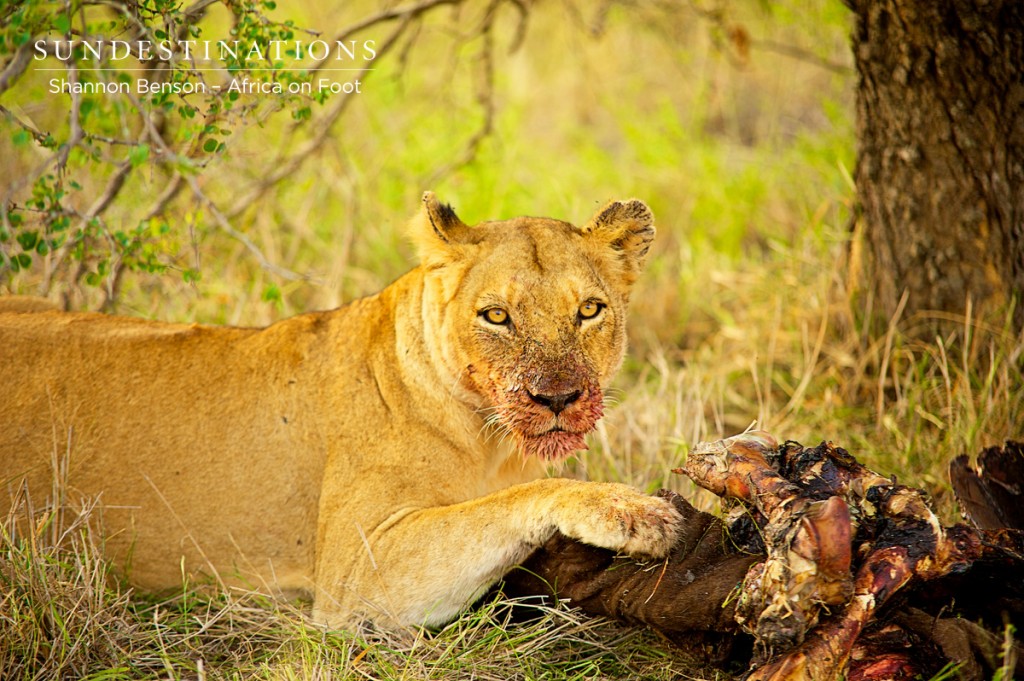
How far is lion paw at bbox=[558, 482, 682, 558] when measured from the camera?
3.04m

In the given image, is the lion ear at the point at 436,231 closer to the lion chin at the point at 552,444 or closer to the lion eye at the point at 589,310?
the lion eye at the point at 589,310

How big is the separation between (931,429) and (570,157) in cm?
555

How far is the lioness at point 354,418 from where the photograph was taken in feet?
11.2

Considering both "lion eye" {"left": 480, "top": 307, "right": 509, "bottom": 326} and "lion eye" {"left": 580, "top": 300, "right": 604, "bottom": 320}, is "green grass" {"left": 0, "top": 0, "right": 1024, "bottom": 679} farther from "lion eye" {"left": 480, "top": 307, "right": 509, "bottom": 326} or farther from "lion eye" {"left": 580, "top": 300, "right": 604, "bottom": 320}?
"lion eye" {"left": 480, "top": 307, "right": 509, "bottom": 326}

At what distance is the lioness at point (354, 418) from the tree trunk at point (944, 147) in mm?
1677

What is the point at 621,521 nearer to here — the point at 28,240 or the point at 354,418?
the point at 354,418

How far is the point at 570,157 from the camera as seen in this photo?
9.66 meters

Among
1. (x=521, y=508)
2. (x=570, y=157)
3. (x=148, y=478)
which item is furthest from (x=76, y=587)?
(x=570, y=157)

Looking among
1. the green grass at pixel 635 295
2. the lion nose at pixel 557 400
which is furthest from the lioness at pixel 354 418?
the green grass at pixel 635 295

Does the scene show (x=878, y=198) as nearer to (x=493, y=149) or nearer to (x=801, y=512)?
(x=801, y=512)

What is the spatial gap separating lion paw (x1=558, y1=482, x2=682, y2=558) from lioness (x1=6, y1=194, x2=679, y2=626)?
23 centimetres

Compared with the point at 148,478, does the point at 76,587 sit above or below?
below

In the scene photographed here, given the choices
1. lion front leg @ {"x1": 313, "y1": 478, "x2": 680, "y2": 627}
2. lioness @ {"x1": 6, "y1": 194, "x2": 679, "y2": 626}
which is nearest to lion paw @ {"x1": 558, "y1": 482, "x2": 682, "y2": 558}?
lion front leg @ {"x1": 313, "y1": 478, "x2": 680, "y2": 627}

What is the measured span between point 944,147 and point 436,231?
2586 mm
